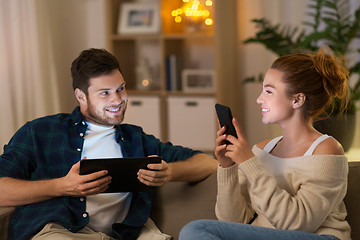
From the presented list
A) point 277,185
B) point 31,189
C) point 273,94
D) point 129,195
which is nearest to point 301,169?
point 277,185

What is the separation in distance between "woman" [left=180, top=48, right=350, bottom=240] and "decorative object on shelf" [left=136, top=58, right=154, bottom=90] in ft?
9.11

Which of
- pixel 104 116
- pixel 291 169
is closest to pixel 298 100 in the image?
pixel 291 169

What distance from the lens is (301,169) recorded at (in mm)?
1644

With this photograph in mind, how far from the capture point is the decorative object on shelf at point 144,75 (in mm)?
4539

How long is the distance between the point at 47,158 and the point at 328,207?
998 millimetres

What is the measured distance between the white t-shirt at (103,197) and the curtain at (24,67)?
207cm

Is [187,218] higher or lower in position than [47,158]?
lower

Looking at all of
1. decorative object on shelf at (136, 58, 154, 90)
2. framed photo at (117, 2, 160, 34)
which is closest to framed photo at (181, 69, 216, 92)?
decorative object on shelf at (136, 58, 154, 90)

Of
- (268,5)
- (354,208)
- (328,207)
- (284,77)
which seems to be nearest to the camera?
(328,207)

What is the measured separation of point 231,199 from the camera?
175cm

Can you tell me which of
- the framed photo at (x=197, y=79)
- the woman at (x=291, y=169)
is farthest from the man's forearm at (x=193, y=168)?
the framed photo at (x=197, y=79)

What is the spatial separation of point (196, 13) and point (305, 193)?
9.50 ft

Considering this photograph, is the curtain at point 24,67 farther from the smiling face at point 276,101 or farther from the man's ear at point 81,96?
the smiling face at point 276,101

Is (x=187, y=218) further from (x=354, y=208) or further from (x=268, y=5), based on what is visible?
(x=268, y=5)
